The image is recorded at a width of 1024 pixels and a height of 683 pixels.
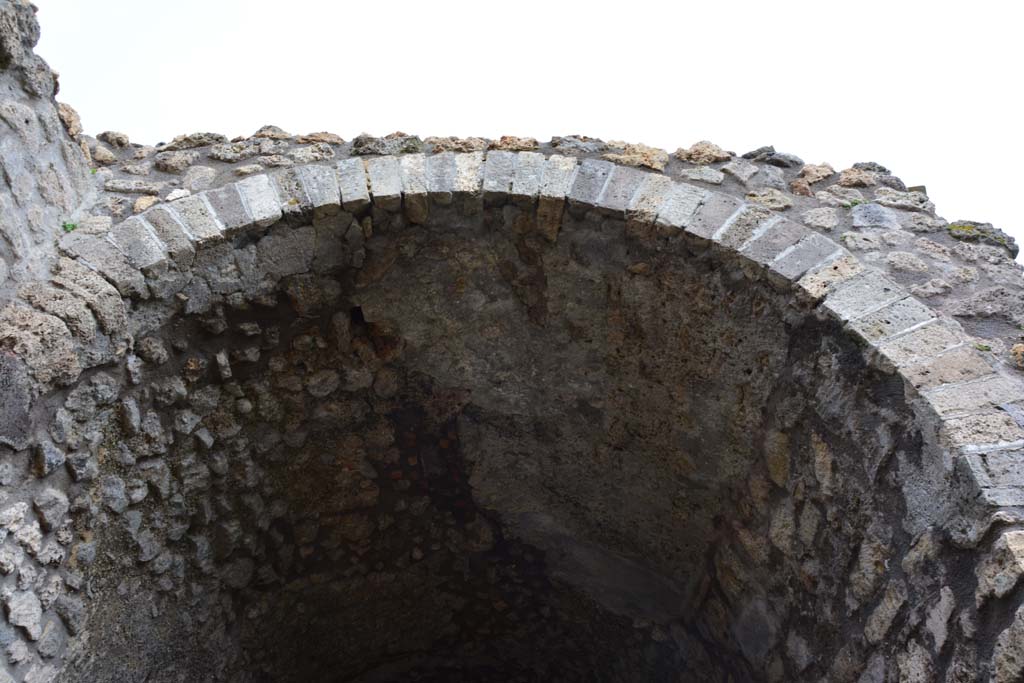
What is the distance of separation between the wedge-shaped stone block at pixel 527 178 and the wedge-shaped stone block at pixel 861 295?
3.75 ft

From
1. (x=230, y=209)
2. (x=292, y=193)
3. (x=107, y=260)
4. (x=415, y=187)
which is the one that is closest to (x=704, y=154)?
(x=415, y=187)

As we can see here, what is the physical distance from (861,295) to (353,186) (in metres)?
1.89

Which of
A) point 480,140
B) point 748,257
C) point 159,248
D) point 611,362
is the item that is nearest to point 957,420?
point 748,257

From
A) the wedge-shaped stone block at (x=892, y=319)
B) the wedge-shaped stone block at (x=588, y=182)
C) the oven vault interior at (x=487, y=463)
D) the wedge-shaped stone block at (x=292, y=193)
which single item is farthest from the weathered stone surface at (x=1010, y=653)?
the wedge-shaped stone block at (x=292, y=193)

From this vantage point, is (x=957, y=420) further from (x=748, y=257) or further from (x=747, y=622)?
(x=747, y=622)

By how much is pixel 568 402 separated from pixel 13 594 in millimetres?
2194

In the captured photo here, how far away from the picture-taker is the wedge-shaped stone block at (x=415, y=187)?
323 cm

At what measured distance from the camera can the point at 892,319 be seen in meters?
2.73

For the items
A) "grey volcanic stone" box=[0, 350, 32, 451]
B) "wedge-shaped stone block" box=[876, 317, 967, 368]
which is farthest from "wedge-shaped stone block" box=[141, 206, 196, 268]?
"wedge-shaped stone block" box=[876, 317, 967, 368]

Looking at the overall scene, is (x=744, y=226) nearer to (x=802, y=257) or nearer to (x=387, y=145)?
(x=802, y=257)

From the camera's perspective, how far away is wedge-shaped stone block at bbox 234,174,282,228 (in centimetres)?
313

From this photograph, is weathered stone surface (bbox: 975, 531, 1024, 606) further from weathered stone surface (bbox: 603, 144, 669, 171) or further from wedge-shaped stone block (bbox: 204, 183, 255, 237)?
wedge-shaped stone block (bbox: 204, 183, 255, 237)

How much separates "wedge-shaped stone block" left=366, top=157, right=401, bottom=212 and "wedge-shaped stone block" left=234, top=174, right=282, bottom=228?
366 mm

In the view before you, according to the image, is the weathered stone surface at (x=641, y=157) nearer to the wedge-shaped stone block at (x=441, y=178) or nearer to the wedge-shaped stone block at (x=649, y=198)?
the wedge-shaped stone block at (x=649, y=198)
